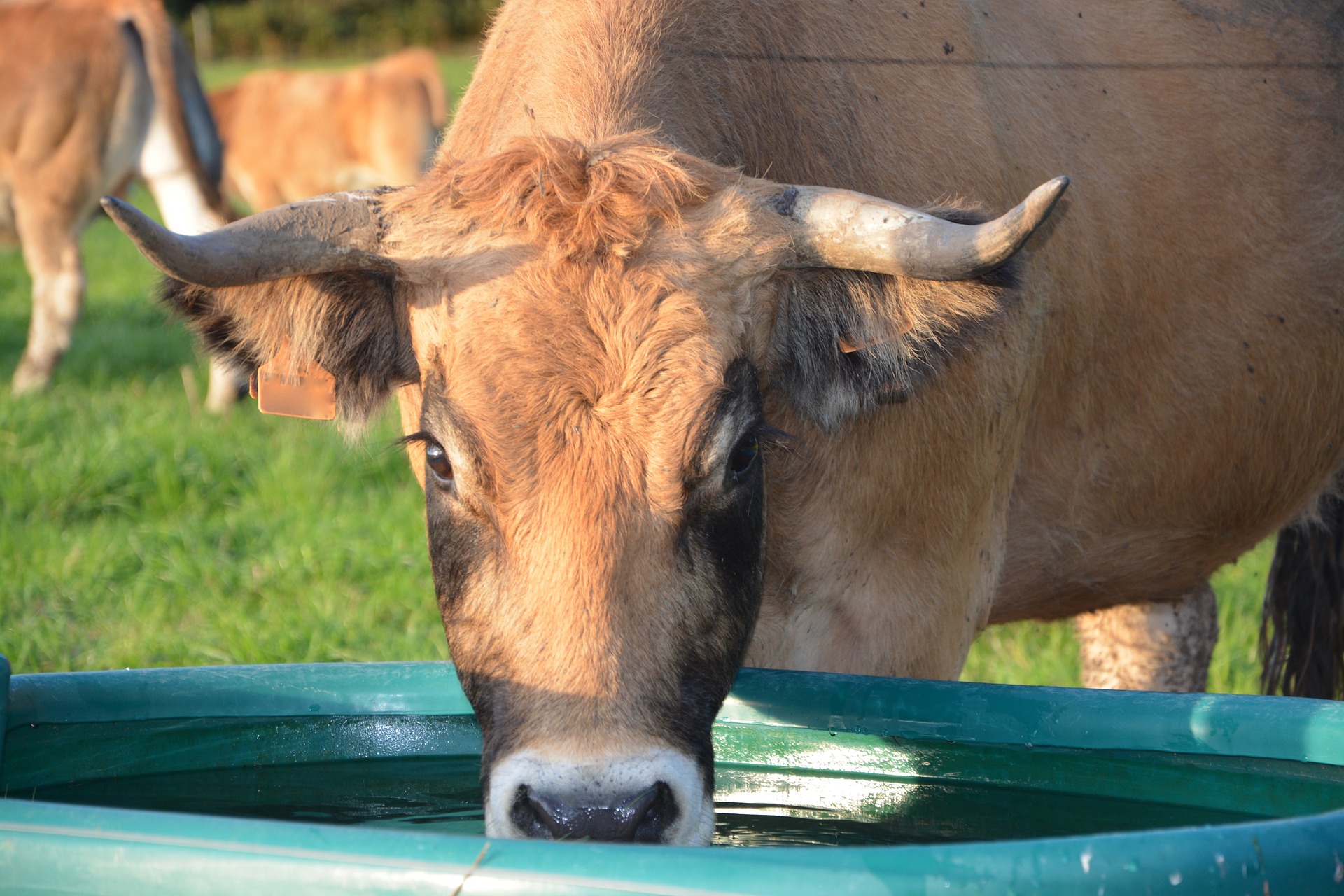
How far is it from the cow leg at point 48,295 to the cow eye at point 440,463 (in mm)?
7161

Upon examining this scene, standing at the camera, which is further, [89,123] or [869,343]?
[89,123]

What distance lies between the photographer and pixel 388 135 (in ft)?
58.4

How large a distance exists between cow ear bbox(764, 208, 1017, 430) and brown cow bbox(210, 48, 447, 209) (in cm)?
1550

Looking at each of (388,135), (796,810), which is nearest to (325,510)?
(796,810)

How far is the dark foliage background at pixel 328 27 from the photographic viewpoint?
4509cm

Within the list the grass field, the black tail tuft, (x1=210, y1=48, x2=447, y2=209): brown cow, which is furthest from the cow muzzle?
(x1=210, y1=48, x2=447, y2=209): brown cow

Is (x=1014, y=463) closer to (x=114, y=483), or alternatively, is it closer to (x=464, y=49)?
(x=114, y=483)

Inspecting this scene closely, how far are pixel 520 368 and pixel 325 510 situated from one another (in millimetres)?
4221

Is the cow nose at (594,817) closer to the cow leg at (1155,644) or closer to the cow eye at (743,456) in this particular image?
the cow eye at (743,456)

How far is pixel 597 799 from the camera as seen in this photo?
6.45ft

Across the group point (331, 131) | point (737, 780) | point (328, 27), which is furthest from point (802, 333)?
point (328, 27)

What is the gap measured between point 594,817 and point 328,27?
47321mm

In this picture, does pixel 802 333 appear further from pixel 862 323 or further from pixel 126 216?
pixel 126 216

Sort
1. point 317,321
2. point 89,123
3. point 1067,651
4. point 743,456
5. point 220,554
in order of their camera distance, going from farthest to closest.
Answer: point 89,123, point 220,554, point 1067,651, point 317,321, point 743,456
